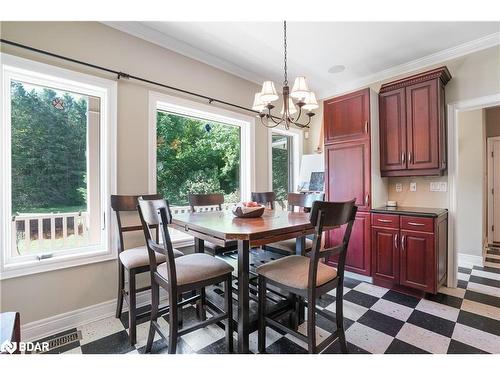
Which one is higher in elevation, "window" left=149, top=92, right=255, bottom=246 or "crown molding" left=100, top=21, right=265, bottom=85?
"crown molding" left=100, top=21, right=265, bottom=85

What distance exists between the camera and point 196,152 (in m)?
3.19

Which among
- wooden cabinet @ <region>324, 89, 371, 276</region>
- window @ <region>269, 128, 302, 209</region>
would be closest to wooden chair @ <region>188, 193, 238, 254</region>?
window @ <region>269, 128, 302, 209</region>

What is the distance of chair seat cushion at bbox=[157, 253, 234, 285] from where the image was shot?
152 centimetres

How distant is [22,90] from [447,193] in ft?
14.5

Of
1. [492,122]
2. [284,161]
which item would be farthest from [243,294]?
[492,122]

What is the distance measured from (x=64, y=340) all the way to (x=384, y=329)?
2562mm

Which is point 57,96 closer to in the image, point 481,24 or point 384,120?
point 384,120

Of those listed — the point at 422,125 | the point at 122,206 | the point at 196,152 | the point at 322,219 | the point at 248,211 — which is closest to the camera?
the point at 322,219

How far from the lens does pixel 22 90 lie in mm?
1945

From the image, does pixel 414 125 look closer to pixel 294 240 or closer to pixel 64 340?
pixel 294 240

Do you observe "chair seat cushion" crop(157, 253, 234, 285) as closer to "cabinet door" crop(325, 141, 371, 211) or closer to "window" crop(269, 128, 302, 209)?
"cabinet door" crop(325, 141, 371, 211)

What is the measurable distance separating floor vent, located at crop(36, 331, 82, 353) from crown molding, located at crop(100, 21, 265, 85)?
8.95 ft

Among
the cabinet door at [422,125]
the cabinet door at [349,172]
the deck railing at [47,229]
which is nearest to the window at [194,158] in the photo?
the deck railing at [47,229]
